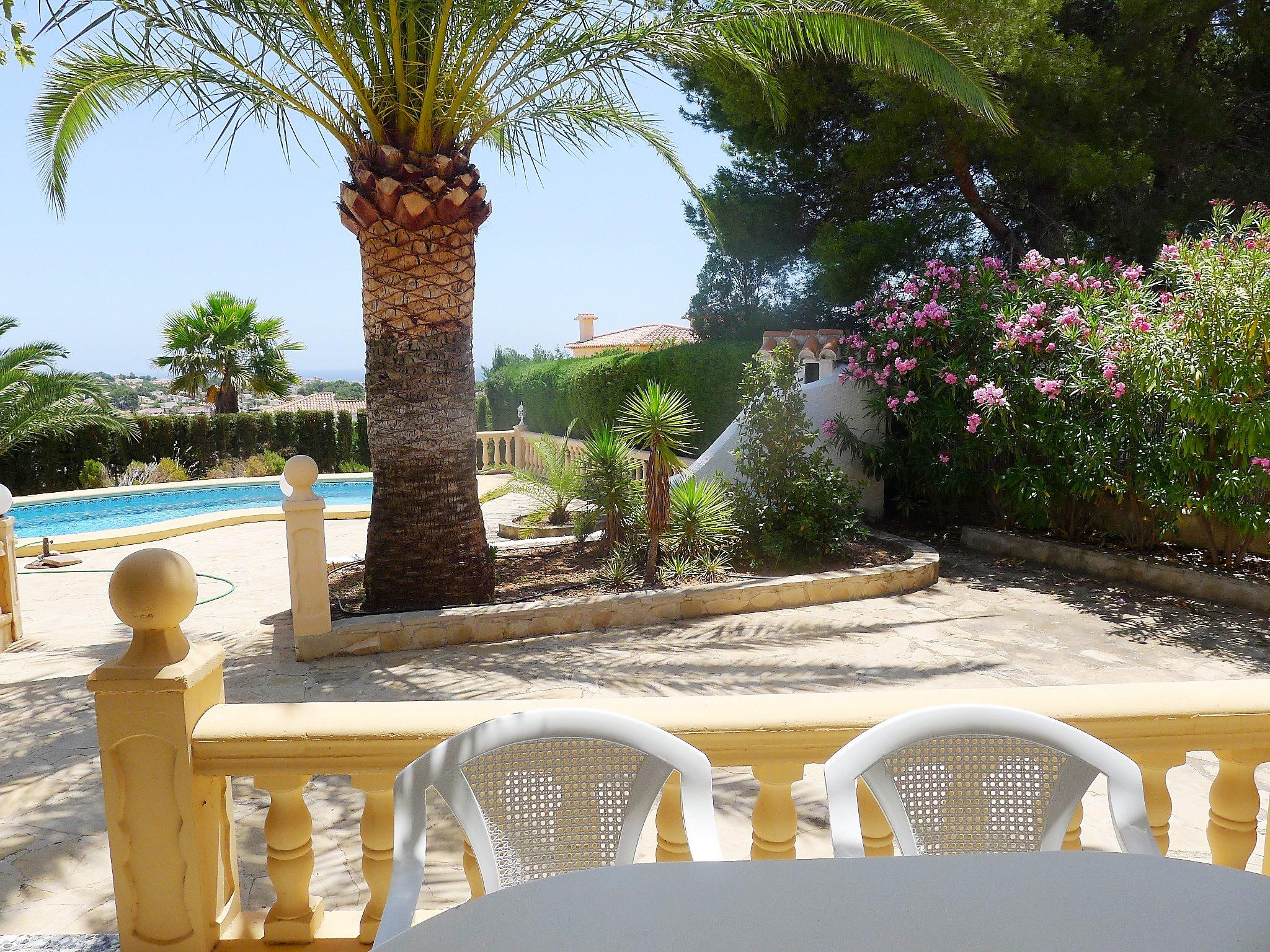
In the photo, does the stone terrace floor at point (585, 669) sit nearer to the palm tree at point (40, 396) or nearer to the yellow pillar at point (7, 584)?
the yellow pillar at point (7, 584)

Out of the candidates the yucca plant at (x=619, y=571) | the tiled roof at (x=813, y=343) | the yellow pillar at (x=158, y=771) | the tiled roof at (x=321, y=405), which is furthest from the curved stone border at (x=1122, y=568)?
the tiled roof at (x=321, y=405)

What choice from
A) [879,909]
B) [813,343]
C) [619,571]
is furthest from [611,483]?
[879,909]

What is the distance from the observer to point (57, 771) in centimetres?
349

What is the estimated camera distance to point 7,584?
5469mm

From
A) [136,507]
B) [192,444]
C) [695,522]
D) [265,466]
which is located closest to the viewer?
[695,522]

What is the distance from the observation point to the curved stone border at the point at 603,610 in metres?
5.21

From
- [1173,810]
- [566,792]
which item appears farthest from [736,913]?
[1173,810]

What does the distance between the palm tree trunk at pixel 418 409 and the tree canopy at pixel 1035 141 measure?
569 centimetres

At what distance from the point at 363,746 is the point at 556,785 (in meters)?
0.42

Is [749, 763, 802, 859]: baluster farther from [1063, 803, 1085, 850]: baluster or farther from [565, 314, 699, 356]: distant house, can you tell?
[565, 314, 699, 356]: distant house

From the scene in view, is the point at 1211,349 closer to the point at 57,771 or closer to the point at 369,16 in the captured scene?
the point at 369,16

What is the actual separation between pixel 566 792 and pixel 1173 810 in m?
A: 2.67

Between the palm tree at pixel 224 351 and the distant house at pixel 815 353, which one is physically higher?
the palm tree at pixel 224 351

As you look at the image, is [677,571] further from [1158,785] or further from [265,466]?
[265,466]
